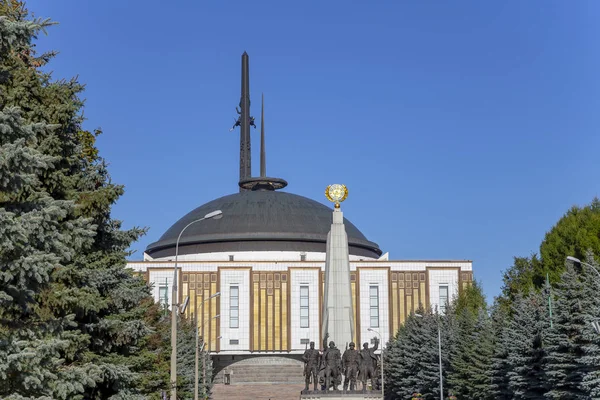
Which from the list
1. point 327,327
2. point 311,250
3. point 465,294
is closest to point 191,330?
point 327,327

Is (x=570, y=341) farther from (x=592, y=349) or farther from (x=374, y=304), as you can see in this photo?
(x=374, y=304)

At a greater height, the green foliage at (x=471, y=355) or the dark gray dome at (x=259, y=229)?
the dark gray dome at (x=259, y=229)

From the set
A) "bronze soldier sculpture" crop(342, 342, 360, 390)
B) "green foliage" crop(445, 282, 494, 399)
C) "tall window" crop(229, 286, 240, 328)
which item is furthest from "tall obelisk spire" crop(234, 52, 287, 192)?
"bronze soldier sculpture" crop(342, 342, 360, 390)

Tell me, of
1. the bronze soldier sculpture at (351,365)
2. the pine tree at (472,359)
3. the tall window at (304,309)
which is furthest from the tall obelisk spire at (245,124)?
the bronze soldier sculpture at (351,365)

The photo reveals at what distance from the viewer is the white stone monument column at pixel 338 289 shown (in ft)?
138

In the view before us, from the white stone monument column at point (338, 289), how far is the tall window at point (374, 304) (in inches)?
1725

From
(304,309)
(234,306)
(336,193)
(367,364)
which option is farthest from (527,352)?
(234,306)

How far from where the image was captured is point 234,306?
86625 mm

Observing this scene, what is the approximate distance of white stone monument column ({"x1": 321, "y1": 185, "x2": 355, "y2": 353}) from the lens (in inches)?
1660

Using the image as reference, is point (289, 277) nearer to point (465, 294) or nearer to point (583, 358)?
point (465, 294)

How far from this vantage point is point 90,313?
2156 centimetres

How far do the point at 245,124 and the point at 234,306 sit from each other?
101 ft

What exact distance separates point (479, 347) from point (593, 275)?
42.3 ft

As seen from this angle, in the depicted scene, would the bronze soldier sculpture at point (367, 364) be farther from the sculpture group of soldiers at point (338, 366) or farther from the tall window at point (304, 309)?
the tall window at point (304, 309)
